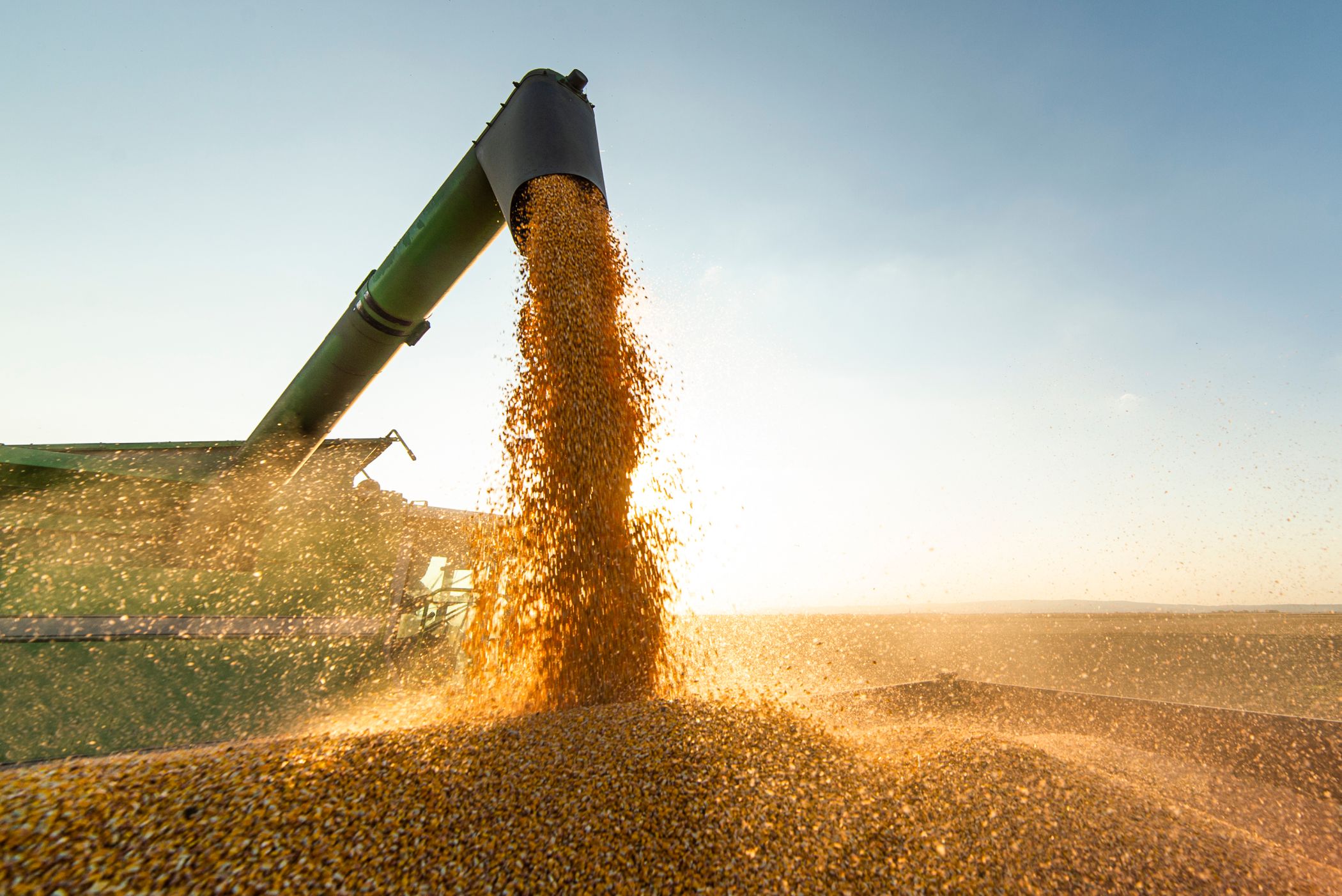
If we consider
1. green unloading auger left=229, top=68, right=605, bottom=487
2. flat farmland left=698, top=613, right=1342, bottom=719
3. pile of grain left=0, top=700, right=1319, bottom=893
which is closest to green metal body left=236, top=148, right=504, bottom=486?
green unloading auger left=229, top=68, right=605, bottom=487

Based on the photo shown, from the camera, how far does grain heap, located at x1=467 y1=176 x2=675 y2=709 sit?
2.88 m

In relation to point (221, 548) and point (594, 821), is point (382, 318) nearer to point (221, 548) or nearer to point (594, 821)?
point (221, 548)

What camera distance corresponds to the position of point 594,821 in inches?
63.6

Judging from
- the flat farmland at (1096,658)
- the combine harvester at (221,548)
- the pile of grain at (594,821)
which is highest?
the combine harvester at (221,548)

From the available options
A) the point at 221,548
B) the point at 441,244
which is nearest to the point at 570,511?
the point at 441,244

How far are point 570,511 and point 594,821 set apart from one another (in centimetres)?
159

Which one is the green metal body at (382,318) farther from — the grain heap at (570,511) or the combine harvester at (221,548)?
the grain heap at (570,511)

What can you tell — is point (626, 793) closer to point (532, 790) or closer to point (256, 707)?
point (532, 790)

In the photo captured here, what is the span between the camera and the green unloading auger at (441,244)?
321 cm

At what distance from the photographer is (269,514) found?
448cm

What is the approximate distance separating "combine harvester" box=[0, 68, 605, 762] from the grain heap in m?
0.43

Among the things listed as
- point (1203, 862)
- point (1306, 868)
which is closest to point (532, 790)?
point (1203, 862)

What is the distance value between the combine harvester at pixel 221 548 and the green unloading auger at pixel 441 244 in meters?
0.01

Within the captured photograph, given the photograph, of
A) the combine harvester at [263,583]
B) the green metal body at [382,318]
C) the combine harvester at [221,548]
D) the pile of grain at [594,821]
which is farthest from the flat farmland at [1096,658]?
the combine harvester at [221,548]
